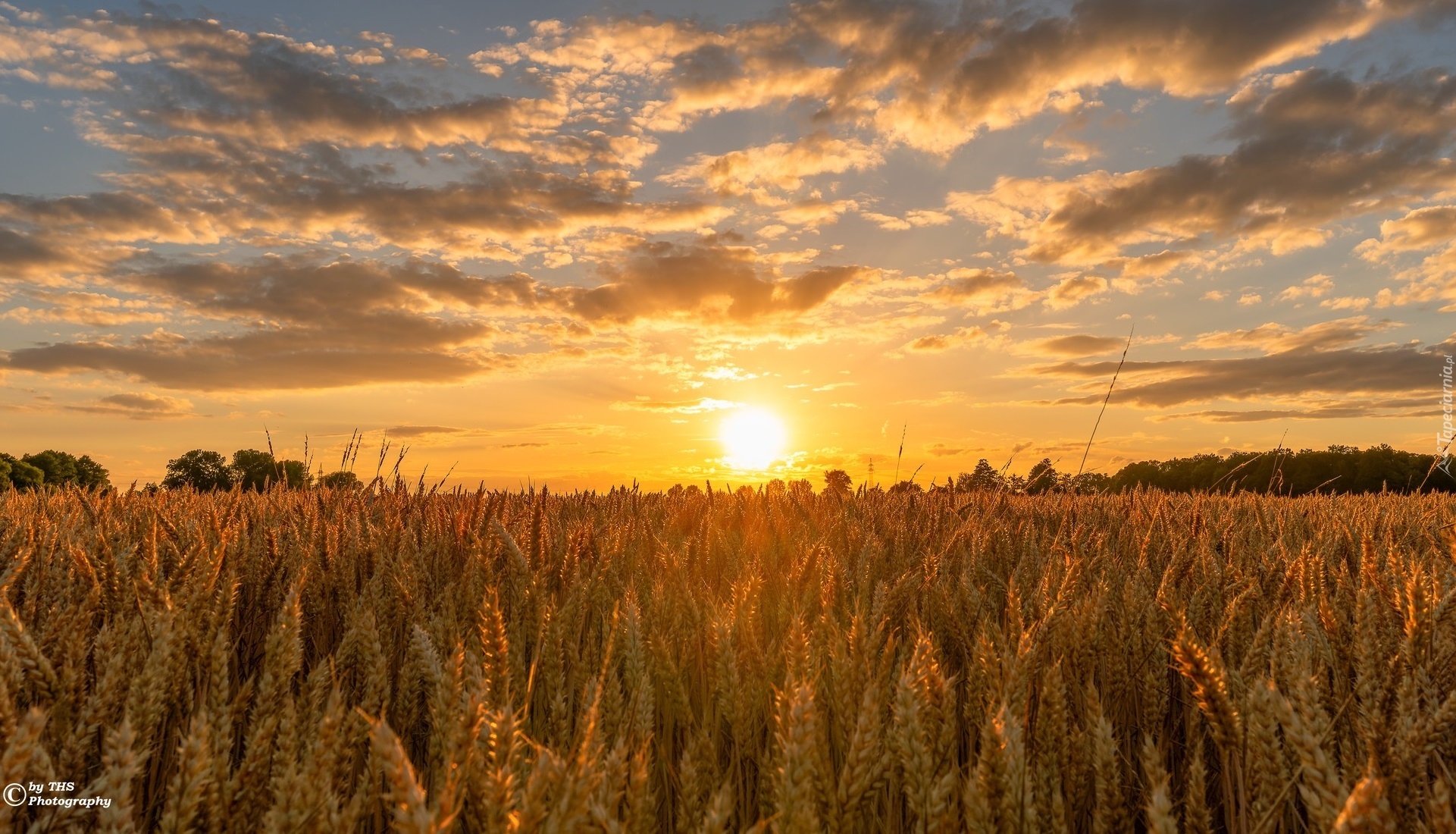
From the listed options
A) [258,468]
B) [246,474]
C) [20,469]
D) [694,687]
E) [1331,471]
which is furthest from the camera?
[20,469]

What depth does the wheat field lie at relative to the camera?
1.16m

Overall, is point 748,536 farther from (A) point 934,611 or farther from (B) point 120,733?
(B) point 120,733

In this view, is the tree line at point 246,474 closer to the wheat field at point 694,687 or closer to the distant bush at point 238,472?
the distant bush at point 238,472

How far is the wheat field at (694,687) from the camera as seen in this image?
45.8 inches

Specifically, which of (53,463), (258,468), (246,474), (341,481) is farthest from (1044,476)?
(53,463)

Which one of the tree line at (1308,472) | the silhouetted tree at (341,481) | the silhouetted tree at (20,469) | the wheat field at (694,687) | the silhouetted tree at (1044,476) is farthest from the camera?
the silhouetted tree at (20,469)

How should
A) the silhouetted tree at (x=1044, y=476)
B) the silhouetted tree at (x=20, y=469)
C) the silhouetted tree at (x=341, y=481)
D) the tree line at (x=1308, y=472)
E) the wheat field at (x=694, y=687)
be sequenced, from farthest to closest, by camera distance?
the silhouetted tree at (x=20, y=469) < the tree line at (x=1308, y=472) < the silhouetted tree at (x=1044, y=476) < the silhouetted tree at (x=341, y=481) < the wheat field at (x=694, y=687)

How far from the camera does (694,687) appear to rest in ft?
7.83

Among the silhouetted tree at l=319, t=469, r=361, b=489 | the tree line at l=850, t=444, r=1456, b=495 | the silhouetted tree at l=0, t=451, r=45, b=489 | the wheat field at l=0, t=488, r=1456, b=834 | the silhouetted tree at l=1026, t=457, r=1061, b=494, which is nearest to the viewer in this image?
the wheat field at l=0, t=488, r=1456, b=834

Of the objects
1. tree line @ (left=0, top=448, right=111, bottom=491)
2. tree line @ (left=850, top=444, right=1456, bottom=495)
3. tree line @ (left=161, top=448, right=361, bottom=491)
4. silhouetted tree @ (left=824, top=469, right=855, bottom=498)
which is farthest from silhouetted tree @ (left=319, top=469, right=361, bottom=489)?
tree line @ (left=0, top=448, right=111, bottom=491)

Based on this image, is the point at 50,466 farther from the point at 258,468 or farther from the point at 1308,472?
the point at 1308,472

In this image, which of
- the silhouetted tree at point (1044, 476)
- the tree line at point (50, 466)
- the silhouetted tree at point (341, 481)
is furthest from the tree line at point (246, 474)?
the tree line at point (50, 466)

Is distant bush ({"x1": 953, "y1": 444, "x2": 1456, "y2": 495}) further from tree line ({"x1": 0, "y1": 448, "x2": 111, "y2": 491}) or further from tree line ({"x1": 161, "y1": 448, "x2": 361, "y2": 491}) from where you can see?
tree line ({"x1": 0, "y1": 448, "x2": 111, "y2": 491})

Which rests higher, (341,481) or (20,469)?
(20,469)
